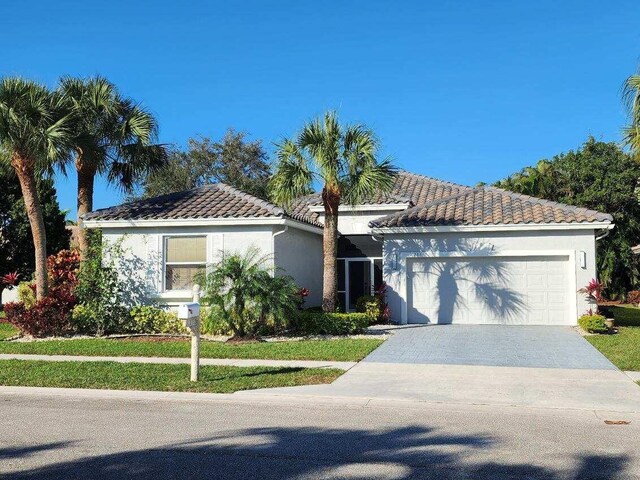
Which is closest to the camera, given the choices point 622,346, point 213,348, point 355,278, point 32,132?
point 213,348

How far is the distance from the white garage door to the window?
21.6 ft

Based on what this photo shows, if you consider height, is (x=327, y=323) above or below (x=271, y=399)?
above

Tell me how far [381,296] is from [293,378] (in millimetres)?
9351

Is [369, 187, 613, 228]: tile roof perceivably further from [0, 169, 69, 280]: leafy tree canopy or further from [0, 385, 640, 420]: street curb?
[0, 169, 69, 280]: leafy tree canopy

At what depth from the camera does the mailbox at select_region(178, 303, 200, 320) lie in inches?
375

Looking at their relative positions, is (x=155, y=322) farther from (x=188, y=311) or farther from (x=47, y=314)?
(x=188, y=311)

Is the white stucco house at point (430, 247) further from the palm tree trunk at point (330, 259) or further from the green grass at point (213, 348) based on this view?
the green grass at point (213, 348)

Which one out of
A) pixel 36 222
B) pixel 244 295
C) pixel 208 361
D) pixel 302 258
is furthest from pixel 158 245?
pixel 208 361

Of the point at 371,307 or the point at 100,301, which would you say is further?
the point at 371,307

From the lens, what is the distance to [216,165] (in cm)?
4106

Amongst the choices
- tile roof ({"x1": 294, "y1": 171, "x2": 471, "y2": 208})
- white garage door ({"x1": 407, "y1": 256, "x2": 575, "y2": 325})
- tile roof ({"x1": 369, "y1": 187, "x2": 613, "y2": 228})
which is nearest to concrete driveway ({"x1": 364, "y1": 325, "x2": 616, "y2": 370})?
white garage door ({"x1": 407, "y1": 256, "x2": 575, "y2": 325})

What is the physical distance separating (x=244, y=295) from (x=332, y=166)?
4.24 meters

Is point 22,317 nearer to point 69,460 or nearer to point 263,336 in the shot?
point 263,336

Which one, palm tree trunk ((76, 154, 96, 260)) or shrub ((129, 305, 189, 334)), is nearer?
shrub ((129, 305, 189, 334))
